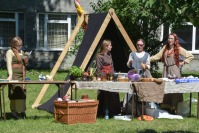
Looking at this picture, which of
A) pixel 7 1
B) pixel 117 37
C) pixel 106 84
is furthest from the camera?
pixel 7 1

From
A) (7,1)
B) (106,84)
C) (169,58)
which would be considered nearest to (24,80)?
(106,84)

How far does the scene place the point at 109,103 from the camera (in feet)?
31.7

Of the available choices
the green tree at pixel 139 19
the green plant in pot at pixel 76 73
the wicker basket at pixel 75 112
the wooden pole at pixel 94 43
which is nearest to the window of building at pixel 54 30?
the green tree at pixel 139 19

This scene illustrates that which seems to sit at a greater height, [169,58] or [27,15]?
[27,15]

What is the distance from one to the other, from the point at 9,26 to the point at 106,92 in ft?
45.4

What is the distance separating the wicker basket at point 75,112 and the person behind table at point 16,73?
832 millimetres

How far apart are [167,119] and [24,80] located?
107 inches

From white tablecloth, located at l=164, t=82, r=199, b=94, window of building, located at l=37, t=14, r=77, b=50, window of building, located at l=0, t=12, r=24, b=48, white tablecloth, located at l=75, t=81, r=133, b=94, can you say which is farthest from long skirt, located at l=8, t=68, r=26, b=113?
window of building, located at l=37, t=14, r=77, b=50

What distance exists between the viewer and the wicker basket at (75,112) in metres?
8.56

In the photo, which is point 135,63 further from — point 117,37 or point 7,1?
point 7,1

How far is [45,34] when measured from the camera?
901 inches

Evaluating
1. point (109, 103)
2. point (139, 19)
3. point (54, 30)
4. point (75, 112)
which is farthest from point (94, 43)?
point (54, 30)

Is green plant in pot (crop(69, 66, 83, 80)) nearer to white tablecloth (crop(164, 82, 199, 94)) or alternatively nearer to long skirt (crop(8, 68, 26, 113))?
long skirt (crop(8, 68, 26, 113))

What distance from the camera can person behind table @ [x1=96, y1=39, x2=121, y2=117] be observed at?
9453 millimetres
